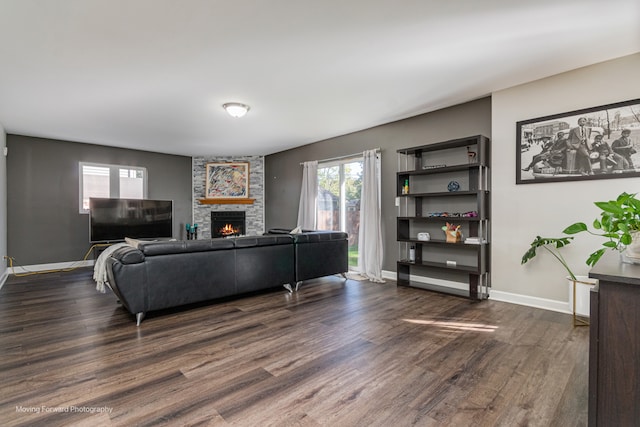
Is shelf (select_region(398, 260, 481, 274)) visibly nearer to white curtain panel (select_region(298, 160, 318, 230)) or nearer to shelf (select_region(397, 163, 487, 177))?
shelf (select_region(397, 163, 487, 177))

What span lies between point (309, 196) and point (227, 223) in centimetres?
258

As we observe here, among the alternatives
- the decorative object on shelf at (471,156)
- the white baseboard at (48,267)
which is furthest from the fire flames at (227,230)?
the decorative object on shelf at (471,156)

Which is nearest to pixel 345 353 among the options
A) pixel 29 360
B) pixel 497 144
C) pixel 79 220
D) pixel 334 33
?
pixel 29 360

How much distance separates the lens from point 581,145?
3256mm

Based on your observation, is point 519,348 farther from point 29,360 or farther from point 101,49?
point 101,49

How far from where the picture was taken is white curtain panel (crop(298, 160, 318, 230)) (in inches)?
253

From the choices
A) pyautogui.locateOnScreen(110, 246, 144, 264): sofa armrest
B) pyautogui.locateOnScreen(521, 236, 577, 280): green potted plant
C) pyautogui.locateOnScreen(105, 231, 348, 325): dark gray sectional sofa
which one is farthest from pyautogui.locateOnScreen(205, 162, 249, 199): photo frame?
pyautogui.locateOnScreen(521, 236, 577, 280): green potted plant

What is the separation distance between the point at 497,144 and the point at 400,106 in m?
1.35

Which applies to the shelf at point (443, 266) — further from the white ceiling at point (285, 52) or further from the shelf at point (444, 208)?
the white ceiling at point (285, 52)

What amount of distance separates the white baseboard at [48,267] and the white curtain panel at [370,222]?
5602mm

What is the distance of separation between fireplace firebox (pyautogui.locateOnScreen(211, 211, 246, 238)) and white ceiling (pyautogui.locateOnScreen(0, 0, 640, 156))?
11.2ft

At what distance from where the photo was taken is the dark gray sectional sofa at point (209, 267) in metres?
3.00

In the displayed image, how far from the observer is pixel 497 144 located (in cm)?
386

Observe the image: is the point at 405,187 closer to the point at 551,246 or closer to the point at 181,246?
the point at 551,246
